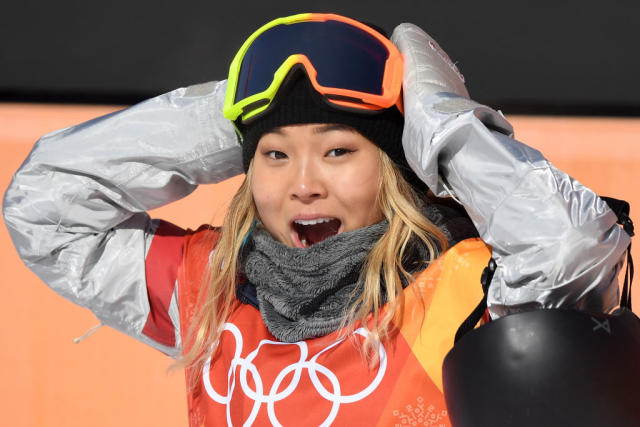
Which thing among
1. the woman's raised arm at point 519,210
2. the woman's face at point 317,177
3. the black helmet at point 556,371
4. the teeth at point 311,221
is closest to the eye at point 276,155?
the woman's face at point 317,177

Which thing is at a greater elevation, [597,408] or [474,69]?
[597,408]

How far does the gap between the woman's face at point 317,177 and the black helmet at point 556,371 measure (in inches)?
12.9

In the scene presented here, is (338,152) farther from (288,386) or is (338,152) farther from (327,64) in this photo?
(288,386)

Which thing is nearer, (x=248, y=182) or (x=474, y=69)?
(x=248, y=182)

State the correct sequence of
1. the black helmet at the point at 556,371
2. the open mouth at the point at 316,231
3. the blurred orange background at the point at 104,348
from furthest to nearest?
the blurred orange background at the point at 104,348 → the open mouth at the point at 316,231 → the black helmet at the point at 556,371

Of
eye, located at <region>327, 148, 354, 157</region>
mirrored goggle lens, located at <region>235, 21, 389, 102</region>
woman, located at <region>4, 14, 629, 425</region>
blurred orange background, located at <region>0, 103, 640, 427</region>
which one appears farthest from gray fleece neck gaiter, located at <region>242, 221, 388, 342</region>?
blurred orange background, located at <region>0, 103, 640, 427</region>

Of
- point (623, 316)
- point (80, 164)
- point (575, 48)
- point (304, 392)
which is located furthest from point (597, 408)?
point (575, 48)

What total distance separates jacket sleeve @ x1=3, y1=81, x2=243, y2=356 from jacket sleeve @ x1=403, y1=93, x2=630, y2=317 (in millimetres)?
455

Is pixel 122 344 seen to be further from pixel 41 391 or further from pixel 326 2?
pixel 326 2

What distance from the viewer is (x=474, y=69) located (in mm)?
2301

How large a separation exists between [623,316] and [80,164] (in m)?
0.92

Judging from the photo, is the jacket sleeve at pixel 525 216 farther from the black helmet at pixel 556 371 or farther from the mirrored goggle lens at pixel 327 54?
the mirrored goggle lens at pixel 327 54

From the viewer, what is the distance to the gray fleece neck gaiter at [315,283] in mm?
1223

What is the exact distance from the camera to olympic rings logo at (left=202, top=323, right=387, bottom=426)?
1.18 metres
